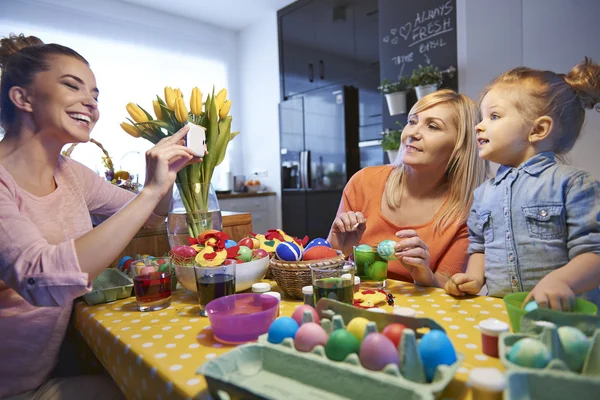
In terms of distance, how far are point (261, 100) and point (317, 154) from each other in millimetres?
1270

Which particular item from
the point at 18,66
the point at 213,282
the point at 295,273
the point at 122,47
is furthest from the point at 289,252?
the point at 122,47

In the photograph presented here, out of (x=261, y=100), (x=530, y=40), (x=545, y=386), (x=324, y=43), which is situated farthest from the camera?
(x=261, y=100)

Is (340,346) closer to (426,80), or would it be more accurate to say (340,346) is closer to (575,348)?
(575,348)

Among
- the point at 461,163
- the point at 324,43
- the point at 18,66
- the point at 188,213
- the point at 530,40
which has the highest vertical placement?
the point at 324,43

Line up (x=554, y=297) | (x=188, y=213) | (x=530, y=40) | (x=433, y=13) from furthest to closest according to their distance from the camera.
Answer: (x=433, y=13) < (x=530, y=40) < (x=188, y=213) < (x=554, y=297)

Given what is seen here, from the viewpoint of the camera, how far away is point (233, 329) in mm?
750

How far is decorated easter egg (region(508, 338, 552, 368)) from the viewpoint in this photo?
0.53 metres

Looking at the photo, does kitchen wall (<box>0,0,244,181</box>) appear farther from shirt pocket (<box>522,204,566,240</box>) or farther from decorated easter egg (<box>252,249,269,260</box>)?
shirt pocket (<box>522,204,566,240</box>)

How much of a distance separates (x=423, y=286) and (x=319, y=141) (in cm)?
330

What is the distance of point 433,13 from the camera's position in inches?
112

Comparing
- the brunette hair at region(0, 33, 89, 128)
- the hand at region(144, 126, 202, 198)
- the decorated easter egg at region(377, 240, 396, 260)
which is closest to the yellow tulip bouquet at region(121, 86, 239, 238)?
the hand at region(144, 126, 202, 198)

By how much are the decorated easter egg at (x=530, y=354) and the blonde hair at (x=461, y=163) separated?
855mm

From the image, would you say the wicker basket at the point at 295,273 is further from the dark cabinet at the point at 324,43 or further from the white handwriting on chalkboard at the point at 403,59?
the dark cabinet at the point at 324,43

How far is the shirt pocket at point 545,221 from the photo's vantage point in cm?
94
